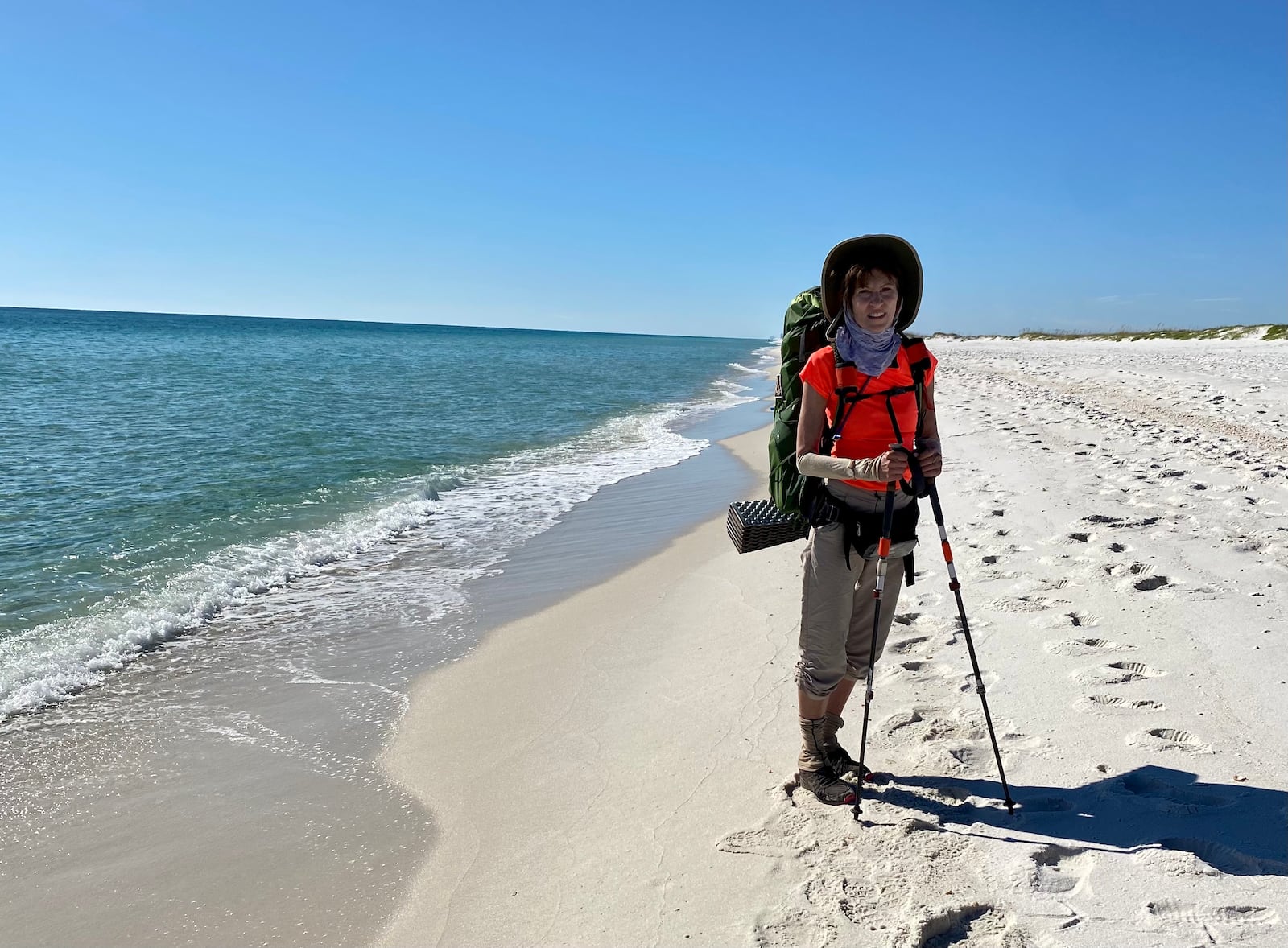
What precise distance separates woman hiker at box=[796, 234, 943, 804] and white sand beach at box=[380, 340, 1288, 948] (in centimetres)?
51

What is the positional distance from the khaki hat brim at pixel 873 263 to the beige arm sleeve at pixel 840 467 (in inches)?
23.3

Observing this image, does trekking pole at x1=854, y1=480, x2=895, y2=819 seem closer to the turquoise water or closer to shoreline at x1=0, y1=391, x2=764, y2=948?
shoreline at x1=0, y1=391, x2=764, y2=948

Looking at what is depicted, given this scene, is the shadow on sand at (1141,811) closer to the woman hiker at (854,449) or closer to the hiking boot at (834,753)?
the hiking boot at (834,753)

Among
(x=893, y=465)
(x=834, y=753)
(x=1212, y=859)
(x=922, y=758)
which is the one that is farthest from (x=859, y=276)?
(x=1212, y=859)

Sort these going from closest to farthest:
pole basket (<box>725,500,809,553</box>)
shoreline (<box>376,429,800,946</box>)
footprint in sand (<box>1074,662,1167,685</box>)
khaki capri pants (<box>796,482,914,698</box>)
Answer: shoreline (<box>376,429,800,946</box>), khaki capri pants (<box>796,482,914,698</box>), pole basket (<box>725,500,809,553</box>), footprint in sand (<box>1074,662,1167,685</box>)

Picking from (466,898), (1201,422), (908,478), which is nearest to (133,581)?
(466,898)

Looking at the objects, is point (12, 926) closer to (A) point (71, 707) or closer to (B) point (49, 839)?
(B) point (49, 839)

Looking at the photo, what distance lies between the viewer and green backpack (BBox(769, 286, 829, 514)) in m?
3.05

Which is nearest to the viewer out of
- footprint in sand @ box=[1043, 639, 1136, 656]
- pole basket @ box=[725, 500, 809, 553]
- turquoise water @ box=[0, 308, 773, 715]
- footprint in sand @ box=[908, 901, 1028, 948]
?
footprint in sand @ box=[908, 901, 1028, 948]

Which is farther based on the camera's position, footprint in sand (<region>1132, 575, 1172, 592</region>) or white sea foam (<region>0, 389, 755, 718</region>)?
white sea foam (<region>0, 389, 755, 718</region>)

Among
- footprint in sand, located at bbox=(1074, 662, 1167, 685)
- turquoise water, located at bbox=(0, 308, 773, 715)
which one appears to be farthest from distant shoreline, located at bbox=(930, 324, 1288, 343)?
footprint in sand, located at bbox=(1074, 662, 1167, 685)

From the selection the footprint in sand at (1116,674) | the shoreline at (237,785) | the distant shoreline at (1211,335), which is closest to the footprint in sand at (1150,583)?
the footprint in sand at (1116,674)

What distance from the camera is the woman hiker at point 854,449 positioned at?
2.81 meters

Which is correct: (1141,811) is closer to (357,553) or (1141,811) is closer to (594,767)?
(594,767)
